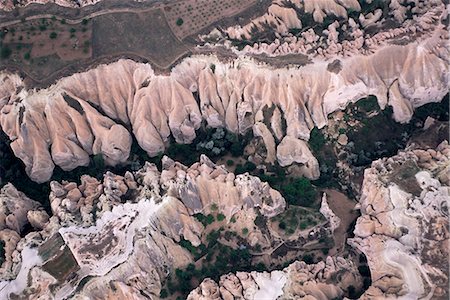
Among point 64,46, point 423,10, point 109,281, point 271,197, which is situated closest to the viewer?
point 109,281

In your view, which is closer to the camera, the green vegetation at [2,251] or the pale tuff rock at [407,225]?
the pale tuff rock at [407,225]

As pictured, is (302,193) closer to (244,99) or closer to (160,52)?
(244,99)

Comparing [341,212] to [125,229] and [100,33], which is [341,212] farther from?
[100,33]

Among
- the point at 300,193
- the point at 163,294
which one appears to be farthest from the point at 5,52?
the point at 300,193

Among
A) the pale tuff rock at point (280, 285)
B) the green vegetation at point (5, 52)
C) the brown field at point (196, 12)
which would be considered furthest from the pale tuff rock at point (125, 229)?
the brown field at point (196, 12)

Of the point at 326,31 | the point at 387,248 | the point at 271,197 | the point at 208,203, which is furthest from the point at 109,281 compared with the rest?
the point at 326,31

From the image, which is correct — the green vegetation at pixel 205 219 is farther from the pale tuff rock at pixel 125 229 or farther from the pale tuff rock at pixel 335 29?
the pale tuff rock at pixel 335 29

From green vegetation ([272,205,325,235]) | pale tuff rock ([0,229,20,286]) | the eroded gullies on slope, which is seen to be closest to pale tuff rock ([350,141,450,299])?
the eroded gullies on slope
